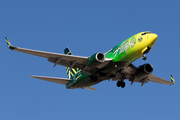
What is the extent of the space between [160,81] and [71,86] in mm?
12698

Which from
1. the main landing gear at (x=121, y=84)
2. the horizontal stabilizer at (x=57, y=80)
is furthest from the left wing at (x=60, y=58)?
the main landing gear at (x=121, y=84)

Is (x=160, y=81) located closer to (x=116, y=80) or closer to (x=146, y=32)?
(x=116, y=80)

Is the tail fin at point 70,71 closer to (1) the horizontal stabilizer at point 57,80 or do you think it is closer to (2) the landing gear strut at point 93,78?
(1) the horizontal stabilizer at point 57,80

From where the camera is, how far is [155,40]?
28.0 metres

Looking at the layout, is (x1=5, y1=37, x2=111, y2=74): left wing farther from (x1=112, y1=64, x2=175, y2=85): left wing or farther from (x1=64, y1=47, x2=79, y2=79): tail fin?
(x1=64, y1=47, x2=79, y2=79): tail fin

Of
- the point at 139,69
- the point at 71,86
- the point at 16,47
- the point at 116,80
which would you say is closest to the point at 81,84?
the point at 71,86

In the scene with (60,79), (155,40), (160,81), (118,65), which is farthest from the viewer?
(160,81)

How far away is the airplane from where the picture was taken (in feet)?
93.8

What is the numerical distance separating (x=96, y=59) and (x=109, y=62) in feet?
6.27

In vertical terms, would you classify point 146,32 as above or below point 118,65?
above

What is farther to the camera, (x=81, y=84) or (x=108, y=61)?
→ (x=81, y=84)

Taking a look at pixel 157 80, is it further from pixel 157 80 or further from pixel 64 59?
pixel 64 59

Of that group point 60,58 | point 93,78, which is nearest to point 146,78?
point 93,78

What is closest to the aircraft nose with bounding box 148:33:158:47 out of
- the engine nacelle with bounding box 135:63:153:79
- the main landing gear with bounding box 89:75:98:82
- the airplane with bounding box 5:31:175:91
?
the airplane with bounding box 5:31:175:91
